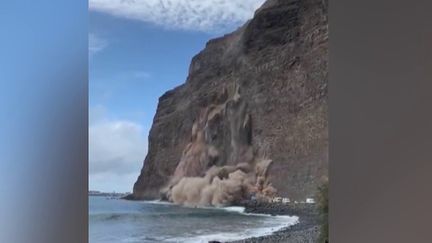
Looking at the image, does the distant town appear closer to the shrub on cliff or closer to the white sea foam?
the white sea foam

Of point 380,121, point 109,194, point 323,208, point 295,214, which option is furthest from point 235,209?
point 380,121

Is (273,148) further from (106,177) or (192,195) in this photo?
(106,177)

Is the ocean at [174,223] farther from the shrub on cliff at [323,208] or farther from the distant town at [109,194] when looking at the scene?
the shrub on cliff at [323,208]

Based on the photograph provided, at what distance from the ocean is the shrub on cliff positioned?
136mm

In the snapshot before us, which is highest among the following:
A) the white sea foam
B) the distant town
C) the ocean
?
the distant town

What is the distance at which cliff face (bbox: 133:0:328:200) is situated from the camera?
8.37 ft

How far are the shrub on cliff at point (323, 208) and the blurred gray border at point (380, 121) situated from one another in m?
0.32

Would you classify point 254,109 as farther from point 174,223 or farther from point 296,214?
point 174,223

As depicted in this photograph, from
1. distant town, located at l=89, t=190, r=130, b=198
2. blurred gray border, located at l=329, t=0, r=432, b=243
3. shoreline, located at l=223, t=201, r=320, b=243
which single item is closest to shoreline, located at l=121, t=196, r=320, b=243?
shoreline, located at l=223, t=201, r=320, b=243

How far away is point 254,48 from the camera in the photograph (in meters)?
2.62

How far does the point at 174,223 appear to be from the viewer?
2.55 metres

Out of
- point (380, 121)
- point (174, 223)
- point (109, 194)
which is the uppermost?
point (380, 121)

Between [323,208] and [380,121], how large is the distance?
0.63 m

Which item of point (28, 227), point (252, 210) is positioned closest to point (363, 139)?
point (252, 210)
